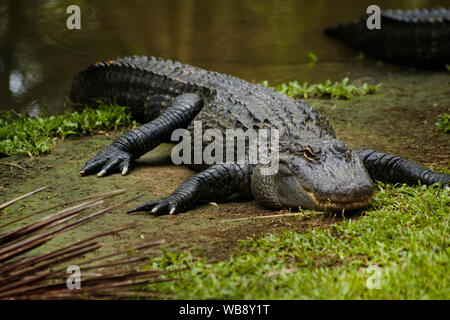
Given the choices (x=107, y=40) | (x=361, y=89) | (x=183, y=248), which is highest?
(x=107, y=40)

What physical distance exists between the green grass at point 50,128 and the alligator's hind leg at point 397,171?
3.32 meters

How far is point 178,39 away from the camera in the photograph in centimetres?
963

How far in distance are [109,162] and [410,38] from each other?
6.28m

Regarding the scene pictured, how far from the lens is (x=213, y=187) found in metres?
4.18

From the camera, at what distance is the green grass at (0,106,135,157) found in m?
5.30

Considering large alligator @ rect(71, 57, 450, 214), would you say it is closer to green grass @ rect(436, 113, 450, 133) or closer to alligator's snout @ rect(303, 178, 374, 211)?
alligator's snout @ rect(303, 178, 374, 211)

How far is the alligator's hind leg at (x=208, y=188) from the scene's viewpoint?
153 inches

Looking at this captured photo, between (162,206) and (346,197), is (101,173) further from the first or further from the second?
(346,197)

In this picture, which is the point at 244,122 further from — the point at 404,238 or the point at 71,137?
the point at 71,137

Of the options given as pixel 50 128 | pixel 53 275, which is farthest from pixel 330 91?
pixel 53 275

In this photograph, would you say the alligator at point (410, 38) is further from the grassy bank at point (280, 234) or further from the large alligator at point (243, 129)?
the large alligator at point (243, 129)

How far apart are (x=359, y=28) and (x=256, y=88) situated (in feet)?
17.0

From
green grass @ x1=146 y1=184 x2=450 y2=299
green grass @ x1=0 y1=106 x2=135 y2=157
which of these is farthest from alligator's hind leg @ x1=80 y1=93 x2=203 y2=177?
green grass @ x1=146 y1=184 x2=450 y2=299
